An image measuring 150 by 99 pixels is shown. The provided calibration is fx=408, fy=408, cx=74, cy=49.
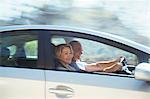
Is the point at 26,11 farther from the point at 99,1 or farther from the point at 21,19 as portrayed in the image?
the point at 99,1

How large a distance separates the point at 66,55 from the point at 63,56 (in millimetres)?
28

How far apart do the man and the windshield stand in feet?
7.09

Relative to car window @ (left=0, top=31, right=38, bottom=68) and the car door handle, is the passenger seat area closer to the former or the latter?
car window @ (left=0, top=31, right=38, bottom=68)

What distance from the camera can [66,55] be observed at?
336 cm

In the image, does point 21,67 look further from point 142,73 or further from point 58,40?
point 142,73

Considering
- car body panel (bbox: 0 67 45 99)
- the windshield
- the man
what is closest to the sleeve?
the man

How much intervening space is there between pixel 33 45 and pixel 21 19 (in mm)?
2596

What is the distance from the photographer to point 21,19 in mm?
5828

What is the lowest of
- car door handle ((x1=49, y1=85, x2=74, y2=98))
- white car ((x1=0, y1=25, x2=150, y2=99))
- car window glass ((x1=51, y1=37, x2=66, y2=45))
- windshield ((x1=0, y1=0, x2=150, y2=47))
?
car door handle ((x1=49, y1=85, x2=74, y2=98))

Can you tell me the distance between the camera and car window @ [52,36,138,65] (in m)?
3.27

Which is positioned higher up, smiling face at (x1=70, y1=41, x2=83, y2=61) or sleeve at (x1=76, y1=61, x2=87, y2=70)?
smiling face at (x1=70, y1=41, x2=83, y2=61)

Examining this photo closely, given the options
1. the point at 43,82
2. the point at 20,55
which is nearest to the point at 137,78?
the point at 43,82

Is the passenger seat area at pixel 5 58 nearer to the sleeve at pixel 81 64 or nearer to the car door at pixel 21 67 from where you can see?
the car door at pixel 21 67

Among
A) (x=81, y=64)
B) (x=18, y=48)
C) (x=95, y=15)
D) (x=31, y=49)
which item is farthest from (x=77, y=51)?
(x=95, y=15)
